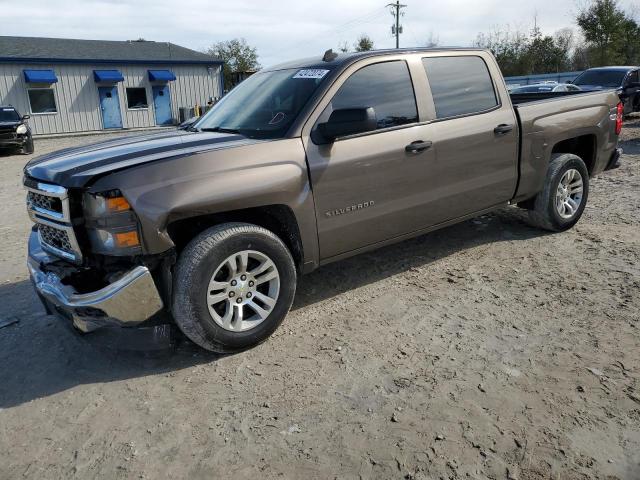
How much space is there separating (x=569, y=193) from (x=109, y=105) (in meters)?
27.1

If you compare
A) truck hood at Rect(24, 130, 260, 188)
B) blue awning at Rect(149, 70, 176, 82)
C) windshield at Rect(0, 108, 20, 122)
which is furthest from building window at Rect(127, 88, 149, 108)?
truck hood at Rect(24, 130, 260, 188)

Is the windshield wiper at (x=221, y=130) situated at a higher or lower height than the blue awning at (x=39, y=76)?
lower

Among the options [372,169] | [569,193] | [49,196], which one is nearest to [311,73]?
[372,169]

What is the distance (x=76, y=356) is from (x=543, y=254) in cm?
412

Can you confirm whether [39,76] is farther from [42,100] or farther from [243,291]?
[243,291]

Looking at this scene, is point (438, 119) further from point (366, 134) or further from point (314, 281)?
point (314, 281)

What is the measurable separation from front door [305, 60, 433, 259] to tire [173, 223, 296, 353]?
470 millimetres

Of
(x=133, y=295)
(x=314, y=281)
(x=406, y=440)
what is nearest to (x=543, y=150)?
(x=314, y=281)

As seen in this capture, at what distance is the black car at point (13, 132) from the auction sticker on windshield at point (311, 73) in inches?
616

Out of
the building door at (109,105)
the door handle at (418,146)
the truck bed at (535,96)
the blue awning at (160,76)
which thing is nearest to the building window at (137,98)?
the building door at (109,105)

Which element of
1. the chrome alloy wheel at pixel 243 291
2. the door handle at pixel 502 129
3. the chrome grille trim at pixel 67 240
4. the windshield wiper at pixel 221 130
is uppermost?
the windshield wiper at pixel 221 130

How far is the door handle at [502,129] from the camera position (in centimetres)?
471

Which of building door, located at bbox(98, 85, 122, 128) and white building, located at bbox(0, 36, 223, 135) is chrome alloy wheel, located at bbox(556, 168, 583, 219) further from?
building door, located at bbox(98, 85, 122, 128)

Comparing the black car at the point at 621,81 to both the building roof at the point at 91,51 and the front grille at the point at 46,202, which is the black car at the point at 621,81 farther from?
the building roof at the point at 91,51
